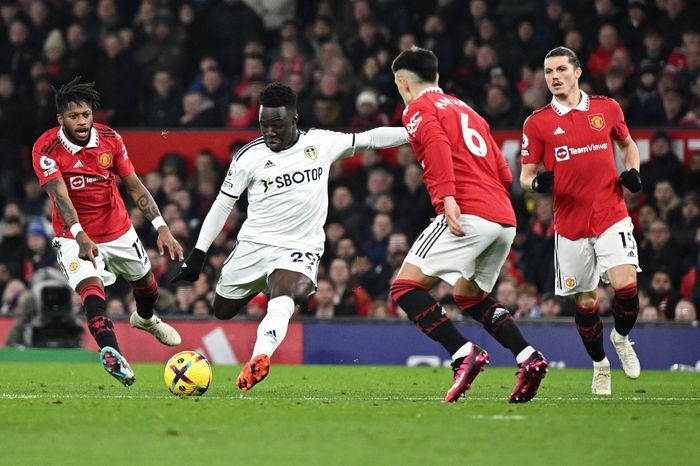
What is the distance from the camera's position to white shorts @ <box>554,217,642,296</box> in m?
9.75

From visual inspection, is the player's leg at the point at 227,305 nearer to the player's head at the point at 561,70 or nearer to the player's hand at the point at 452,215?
the player's hand at the point at 452,215

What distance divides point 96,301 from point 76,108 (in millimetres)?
1499

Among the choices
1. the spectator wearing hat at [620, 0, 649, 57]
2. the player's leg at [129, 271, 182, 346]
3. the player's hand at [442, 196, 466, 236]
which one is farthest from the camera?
the spectator wearing hat at [620, 0, 649, 57]

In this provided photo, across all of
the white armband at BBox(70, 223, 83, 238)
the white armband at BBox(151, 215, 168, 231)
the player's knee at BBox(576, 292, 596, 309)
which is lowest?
the player's knee at BBox(576, 292, 596, 309)

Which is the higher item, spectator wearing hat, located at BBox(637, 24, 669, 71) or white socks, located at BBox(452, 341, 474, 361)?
spectator wearing hat, located at BBox(637, 24, 669, 71)

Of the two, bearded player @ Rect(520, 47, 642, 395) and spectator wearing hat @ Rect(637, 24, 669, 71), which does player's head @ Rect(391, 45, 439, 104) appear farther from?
spectator wearing hat @ Rect(637, 24, 669, 71)

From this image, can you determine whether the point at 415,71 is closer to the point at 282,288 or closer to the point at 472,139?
the point at 472,139

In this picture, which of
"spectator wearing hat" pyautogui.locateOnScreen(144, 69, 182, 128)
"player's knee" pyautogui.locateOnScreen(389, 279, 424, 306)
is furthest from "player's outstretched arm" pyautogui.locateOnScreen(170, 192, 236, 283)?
"spectator wearing hat" pyautogui.locateOnScreen(144, 69, 182, 128)

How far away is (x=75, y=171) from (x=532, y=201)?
7.51 meters

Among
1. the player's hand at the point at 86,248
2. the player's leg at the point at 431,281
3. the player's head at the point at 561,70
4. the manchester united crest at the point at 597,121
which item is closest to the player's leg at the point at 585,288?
the manchester united crest at the point at 597,121

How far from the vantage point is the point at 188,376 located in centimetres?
919

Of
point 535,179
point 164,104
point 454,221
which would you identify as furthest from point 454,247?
point 164,104

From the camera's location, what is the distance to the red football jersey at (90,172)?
10422 mm

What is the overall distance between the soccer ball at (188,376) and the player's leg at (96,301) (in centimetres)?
48
